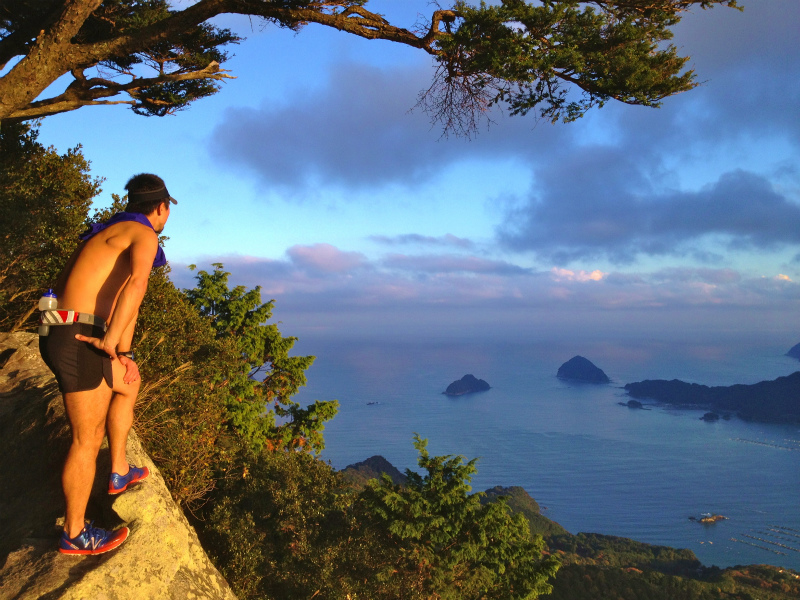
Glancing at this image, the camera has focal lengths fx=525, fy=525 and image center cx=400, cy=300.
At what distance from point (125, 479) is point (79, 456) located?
0.61 meters

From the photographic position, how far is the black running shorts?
3.33 m

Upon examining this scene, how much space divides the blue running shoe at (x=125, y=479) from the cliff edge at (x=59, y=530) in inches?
2.6

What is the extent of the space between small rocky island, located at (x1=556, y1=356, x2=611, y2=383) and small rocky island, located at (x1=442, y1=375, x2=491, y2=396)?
4153cm

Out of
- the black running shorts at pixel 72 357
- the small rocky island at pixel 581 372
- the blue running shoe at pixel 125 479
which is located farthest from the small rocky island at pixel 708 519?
the small rocky island at pixel 581 372

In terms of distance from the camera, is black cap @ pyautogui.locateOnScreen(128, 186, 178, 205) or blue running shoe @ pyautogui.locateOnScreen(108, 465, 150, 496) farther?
blue running shoe @ pyautogui.locateOnScreen(108, 465, 150, 496)

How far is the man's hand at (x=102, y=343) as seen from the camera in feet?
10.8

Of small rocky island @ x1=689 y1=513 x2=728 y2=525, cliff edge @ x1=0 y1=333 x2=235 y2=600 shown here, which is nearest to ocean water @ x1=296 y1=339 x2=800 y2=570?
small rocky island @ x1=689 y1=513 x2=728 y2=525

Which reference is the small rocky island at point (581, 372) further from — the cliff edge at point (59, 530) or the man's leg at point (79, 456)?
the man's leg at point (79, 456)

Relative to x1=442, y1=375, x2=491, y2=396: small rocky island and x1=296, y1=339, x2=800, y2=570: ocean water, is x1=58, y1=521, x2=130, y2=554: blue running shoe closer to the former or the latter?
x1=296, y1=339, x2=800, y2=570: ocean water

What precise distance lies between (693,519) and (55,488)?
92153mm

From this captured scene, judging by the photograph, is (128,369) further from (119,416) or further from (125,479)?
(125,479)

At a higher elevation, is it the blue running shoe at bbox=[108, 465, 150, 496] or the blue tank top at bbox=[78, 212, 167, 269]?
the blue tank top at bbox=[78, 212, 167, 269]

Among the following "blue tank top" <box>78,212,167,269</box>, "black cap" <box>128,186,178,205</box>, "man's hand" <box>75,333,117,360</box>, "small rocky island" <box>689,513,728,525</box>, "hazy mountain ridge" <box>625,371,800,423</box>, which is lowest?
"small rocky island" <box>689,513,728,525</box>

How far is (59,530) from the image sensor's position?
3.81 m
